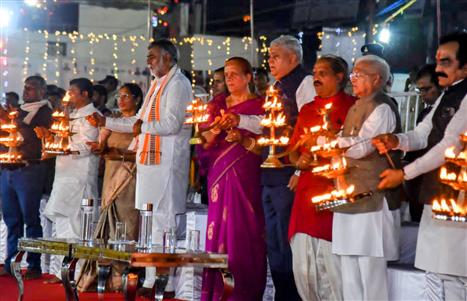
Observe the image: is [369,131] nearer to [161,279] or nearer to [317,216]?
[317,216]

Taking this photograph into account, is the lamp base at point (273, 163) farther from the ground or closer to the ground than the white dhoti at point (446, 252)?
farther from the ground

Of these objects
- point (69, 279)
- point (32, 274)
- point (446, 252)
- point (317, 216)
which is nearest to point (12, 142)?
point (32, 274)

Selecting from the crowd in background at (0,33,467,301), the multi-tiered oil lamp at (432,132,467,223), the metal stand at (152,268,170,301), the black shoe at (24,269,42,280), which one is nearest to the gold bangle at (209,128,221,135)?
the crowd in background at (0,33,467,301)

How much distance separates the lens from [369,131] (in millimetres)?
5766

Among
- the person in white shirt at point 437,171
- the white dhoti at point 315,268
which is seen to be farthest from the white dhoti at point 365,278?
the person in white shirt at point 437,171

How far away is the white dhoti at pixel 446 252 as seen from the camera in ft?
17.3

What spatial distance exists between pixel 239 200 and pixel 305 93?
0.92m

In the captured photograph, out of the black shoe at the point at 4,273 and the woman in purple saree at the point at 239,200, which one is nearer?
the woman in purple saree at the point at 239,200

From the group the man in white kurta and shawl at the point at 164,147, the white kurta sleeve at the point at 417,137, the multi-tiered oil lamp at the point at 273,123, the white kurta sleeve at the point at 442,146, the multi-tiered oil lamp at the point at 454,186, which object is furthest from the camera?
the man in white kurta and shawl at the point at 164,147

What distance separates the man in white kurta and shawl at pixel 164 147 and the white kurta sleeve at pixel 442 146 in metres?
2.67

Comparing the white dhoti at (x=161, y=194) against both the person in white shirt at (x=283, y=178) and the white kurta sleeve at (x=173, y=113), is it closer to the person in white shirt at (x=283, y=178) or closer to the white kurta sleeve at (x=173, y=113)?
the white kurta sleeve at (x=173, y=113)

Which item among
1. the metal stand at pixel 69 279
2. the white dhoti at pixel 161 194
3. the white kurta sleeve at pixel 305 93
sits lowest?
the metal stand at pixel 69 279

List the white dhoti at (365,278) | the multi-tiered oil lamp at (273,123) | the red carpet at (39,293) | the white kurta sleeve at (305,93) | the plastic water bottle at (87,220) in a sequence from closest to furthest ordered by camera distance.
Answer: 1. the white dhoti at (365,278)
2. the multi-tiered oil lamp at (273,123)
3. the white kurta sleeve at (305,93)
4. the plastic water bottle at (87,220)
5. the red carpet at (39,293)

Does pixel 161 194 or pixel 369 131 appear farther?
pixel 161 194
